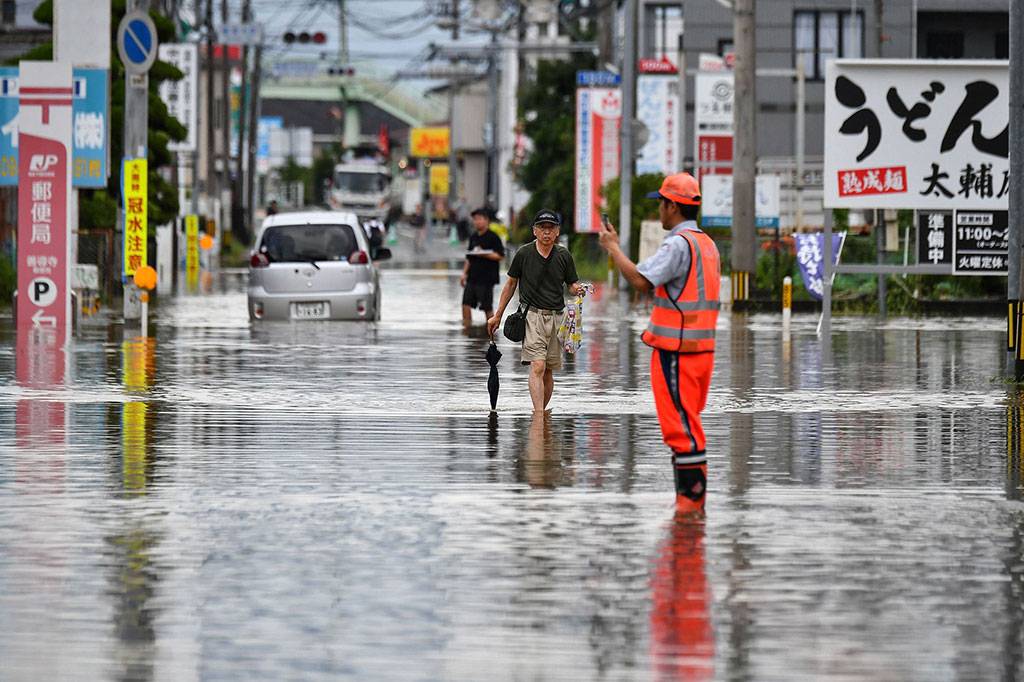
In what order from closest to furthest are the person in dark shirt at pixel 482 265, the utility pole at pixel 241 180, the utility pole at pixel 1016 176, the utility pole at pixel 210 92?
the utility pole at pixel 1016 176, the person in dark shirt at pixel 482 265, the utility pole at pixel 210 92, the utility pole at pixel 241 180

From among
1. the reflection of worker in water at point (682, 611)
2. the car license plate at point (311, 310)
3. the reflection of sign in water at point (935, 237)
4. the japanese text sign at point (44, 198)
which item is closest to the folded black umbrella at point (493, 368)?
the reflection of worker in water at point (682, 611)

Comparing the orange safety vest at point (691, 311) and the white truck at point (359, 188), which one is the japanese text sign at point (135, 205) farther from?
the white truck at point (359, 188)

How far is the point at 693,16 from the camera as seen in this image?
60438 mm

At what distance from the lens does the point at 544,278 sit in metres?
16.2

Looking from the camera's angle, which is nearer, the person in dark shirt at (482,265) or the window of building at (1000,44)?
the person in dark shirt at (482,265)

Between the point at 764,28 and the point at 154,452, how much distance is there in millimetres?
48015

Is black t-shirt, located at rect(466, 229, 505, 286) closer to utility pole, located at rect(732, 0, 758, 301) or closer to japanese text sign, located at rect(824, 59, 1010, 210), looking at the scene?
japanese text sign, located at rect(824, 59, 1010, 210)

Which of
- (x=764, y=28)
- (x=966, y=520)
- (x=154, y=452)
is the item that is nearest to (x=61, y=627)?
(x=966, y=520)

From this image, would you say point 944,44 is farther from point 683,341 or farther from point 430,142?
point 430,142

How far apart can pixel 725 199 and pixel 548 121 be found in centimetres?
2733

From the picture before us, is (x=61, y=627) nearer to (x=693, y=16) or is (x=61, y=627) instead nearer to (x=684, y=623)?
(x=684, y=623)

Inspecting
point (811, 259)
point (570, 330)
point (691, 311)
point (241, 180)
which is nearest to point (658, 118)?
point (811, 259)

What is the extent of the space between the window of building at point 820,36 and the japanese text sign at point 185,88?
18.3 metres

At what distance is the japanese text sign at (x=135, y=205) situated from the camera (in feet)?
95.2
